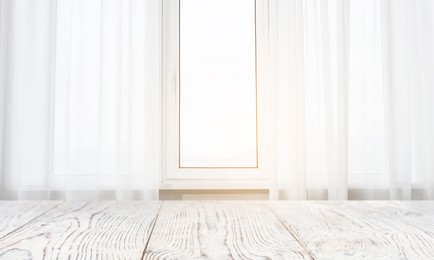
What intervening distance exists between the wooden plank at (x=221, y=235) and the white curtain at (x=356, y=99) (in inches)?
49.0

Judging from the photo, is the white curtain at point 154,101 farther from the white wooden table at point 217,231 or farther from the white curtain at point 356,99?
the white wooden table at point 217,231

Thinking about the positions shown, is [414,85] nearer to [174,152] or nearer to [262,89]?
[262,89]

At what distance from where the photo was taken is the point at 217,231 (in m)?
0.63

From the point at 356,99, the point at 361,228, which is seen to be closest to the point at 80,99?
the point at 356,99

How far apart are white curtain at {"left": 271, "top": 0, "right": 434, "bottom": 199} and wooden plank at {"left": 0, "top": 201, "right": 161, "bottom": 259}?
133 cm

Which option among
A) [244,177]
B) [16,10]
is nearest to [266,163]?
[244,177]

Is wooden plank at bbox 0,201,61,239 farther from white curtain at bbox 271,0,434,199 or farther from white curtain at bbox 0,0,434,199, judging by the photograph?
white curtain at bbox 271,0,434,199

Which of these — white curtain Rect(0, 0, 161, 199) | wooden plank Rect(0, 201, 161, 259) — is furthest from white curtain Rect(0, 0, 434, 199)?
wooden plank Rect(0, 201, 161, 259)

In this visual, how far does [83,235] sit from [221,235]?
21 centimetres

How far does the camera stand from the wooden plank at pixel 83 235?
51 cm

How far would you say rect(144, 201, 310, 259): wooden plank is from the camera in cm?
50

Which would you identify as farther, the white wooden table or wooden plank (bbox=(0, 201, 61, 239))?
wooden plank (bbox=(0, 201, 61, 239))

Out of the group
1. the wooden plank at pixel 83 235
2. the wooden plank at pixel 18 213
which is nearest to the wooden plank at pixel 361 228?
the wooden plank at pixel 83 235

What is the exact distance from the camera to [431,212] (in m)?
0.85
